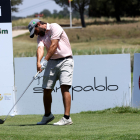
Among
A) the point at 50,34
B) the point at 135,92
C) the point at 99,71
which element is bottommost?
the point at 135,92

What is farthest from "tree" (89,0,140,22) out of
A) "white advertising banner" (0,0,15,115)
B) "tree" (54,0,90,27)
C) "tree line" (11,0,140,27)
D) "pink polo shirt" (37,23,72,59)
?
"pink polo shirt" (37,23,72,59)

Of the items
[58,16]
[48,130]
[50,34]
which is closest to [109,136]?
[48,130]

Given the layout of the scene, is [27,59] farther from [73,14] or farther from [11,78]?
[73,14]

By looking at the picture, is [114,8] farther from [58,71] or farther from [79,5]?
[58,71]

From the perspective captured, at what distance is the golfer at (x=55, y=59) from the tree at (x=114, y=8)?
109 ft

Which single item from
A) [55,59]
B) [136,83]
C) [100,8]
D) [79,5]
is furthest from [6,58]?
[79,5]

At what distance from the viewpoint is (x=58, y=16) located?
126 ft

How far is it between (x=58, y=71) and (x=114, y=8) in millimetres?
34496

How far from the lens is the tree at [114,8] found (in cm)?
3691

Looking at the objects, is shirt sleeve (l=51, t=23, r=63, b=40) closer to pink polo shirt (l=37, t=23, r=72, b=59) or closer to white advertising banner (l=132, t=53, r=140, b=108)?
pink polo shirt (l=37, t=23, r=72, b=59)

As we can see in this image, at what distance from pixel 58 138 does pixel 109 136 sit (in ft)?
1.79

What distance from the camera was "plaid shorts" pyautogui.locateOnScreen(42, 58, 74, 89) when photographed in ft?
14.5

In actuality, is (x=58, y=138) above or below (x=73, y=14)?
below

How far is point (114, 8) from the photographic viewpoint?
3772 cm
